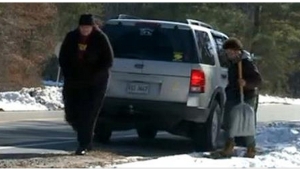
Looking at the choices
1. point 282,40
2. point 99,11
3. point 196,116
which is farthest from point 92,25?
point 282,40

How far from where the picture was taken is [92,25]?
11555mm

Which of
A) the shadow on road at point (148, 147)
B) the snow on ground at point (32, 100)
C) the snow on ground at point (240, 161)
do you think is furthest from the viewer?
the snow on ground at point (32, 100)

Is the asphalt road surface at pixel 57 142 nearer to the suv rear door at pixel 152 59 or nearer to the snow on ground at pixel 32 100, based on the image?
the suv rear door at pixel 152 59

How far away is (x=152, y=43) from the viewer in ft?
45.2

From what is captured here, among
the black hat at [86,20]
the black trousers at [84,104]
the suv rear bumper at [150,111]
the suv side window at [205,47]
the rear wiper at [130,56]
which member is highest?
the black hat at [86,20]

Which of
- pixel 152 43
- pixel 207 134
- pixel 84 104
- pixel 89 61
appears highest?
pixel 152 43

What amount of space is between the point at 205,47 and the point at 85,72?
3.10 metres

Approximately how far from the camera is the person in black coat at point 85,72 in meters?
11.5

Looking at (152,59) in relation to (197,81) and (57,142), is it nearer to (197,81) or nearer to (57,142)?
(197,81)

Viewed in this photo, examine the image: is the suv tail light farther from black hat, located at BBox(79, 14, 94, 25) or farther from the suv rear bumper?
black hat, located at BBox(79, 14, 94, 25)

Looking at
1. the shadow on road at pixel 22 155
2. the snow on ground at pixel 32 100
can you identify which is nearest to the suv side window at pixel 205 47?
the shadow on road at pixel 22 155

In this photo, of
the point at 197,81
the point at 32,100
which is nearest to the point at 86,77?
the point at 197,81

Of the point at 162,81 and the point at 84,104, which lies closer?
the point at 84,104

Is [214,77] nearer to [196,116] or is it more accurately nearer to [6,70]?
[196,116]
